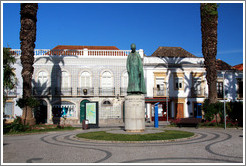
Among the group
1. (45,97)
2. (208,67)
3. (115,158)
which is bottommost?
(115,158)

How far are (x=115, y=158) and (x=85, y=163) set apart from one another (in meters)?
1.06

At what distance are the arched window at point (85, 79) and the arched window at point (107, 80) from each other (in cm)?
164

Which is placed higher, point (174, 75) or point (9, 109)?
point (174, 75)

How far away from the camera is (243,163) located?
7.70m

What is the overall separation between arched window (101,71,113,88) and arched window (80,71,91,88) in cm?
164

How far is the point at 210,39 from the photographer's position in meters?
22.8

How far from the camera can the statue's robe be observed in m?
15.8

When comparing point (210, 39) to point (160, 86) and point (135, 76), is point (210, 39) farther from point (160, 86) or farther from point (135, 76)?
point (160, 86)

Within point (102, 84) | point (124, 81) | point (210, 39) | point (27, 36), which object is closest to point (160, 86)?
point (124, 81)

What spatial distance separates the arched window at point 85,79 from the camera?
33.8 meters

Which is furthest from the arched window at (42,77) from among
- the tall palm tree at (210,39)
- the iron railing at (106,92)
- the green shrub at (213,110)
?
the green shrub at (213,110)

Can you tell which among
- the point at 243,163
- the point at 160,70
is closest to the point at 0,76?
the point at 243,163

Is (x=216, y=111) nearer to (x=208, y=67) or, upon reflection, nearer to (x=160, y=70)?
(x=208, y=67)

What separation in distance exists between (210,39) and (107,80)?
14.5 meters
